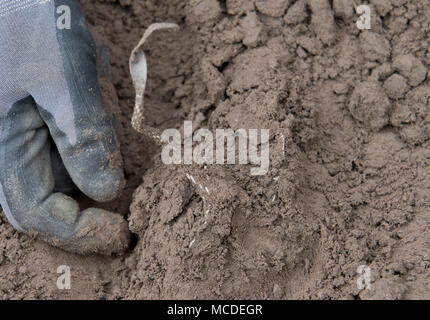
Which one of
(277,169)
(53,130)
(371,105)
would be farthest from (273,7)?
(53,130)

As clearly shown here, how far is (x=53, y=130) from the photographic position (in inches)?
69.0

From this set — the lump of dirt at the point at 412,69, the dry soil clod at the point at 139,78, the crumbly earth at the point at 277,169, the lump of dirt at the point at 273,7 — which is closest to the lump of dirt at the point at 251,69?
the crumbly earth at the point at 277,169

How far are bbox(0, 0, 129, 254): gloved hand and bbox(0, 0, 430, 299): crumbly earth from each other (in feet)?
0.39

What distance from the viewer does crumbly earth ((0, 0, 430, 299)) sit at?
1593mm

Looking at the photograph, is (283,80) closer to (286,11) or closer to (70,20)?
(286,11)

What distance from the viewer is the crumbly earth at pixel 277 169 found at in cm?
159

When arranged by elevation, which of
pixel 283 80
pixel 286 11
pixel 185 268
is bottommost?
pixel 185 268

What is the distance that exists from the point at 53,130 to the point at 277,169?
828mm

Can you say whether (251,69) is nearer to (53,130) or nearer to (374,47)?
(374,47)

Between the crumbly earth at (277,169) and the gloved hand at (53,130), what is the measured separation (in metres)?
0.12

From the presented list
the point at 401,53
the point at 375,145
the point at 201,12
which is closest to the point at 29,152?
the point at 201,12

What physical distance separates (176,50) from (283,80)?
0.54m

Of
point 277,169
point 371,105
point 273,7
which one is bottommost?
point 277,169

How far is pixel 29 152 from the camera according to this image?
1.78 m
